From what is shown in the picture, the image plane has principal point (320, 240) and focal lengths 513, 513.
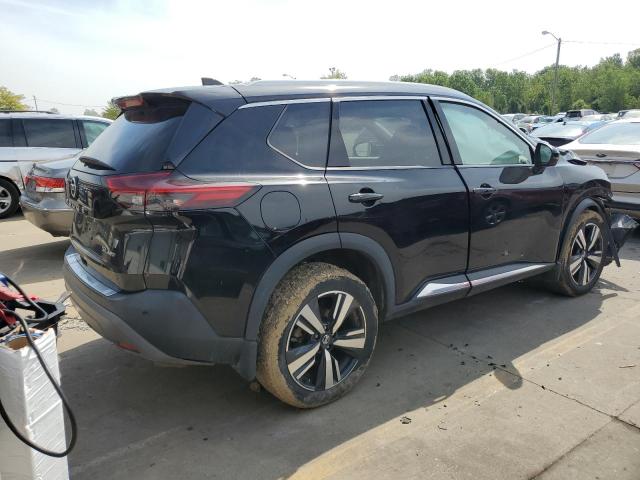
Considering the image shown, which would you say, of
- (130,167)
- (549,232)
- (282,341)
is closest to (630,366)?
(549,232)

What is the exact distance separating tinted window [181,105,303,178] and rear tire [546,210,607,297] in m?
2.87

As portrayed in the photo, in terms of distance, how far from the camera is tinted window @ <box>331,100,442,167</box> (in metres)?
3.07

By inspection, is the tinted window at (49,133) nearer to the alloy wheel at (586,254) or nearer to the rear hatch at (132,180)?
the rear hatch at (132,180)

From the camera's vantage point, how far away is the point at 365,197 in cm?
298

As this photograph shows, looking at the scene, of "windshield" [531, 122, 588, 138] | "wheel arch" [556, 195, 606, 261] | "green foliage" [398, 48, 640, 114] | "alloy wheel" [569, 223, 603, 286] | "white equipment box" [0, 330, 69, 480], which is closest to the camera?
"white equipment box" [0, 330, 69, 480]

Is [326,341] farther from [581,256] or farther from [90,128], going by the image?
[90,128]

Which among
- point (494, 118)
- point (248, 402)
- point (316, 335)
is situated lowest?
point (248, 402)

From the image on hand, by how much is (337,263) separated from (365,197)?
0.46 meters

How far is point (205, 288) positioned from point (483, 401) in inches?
71.2

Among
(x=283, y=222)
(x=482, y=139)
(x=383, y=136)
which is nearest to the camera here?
(x=283, y=222)

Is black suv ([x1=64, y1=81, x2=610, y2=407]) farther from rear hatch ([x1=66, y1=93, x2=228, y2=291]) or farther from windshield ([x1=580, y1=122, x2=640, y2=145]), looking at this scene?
windshield ([x1=580, y1=122, x2=640, y2=145])

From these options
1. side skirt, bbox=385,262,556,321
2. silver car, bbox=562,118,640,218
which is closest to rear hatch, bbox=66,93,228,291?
side skirt, bbox=385,262,556,321

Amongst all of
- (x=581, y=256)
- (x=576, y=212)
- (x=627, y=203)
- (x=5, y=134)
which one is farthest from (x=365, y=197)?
(x=5, y=134)

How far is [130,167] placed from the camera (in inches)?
103
